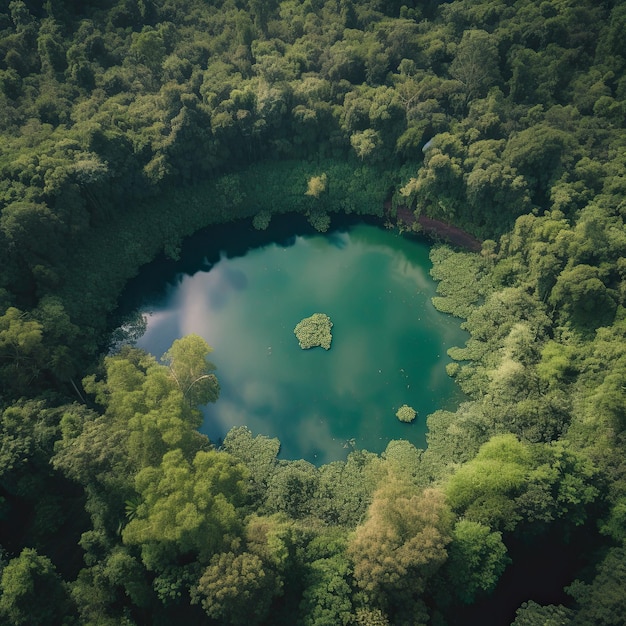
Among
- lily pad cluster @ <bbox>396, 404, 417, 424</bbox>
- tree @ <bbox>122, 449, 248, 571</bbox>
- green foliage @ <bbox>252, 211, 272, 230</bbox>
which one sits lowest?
lily pad cluster @ <bbox>396, 404, 417, 424</bbox>

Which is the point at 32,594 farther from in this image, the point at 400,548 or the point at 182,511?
the point at 400,548

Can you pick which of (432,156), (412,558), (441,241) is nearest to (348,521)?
(412,558)

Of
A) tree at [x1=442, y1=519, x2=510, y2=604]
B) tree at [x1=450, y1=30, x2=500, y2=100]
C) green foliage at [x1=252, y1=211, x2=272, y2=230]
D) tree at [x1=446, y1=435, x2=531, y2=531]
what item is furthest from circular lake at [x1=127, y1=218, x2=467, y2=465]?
tree at [x1=450, y1=30, x2=500, y2=100]

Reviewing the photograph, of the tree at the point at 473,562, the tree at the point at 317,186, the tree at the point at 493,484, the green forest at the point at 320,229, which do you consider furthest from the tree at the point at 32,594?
the tree at the point at 317,186

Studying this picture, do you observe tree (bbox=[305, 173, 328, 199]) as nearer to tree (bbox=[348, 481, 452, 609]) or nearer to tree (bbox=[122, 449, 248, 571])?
tree (bbox=[122, 449, 248, 571])

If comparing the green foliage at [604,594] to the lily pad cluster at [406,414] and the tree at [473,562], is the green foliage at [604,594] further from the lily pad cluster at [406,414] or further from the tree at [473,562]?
the lily pad cluster at [406,414]
